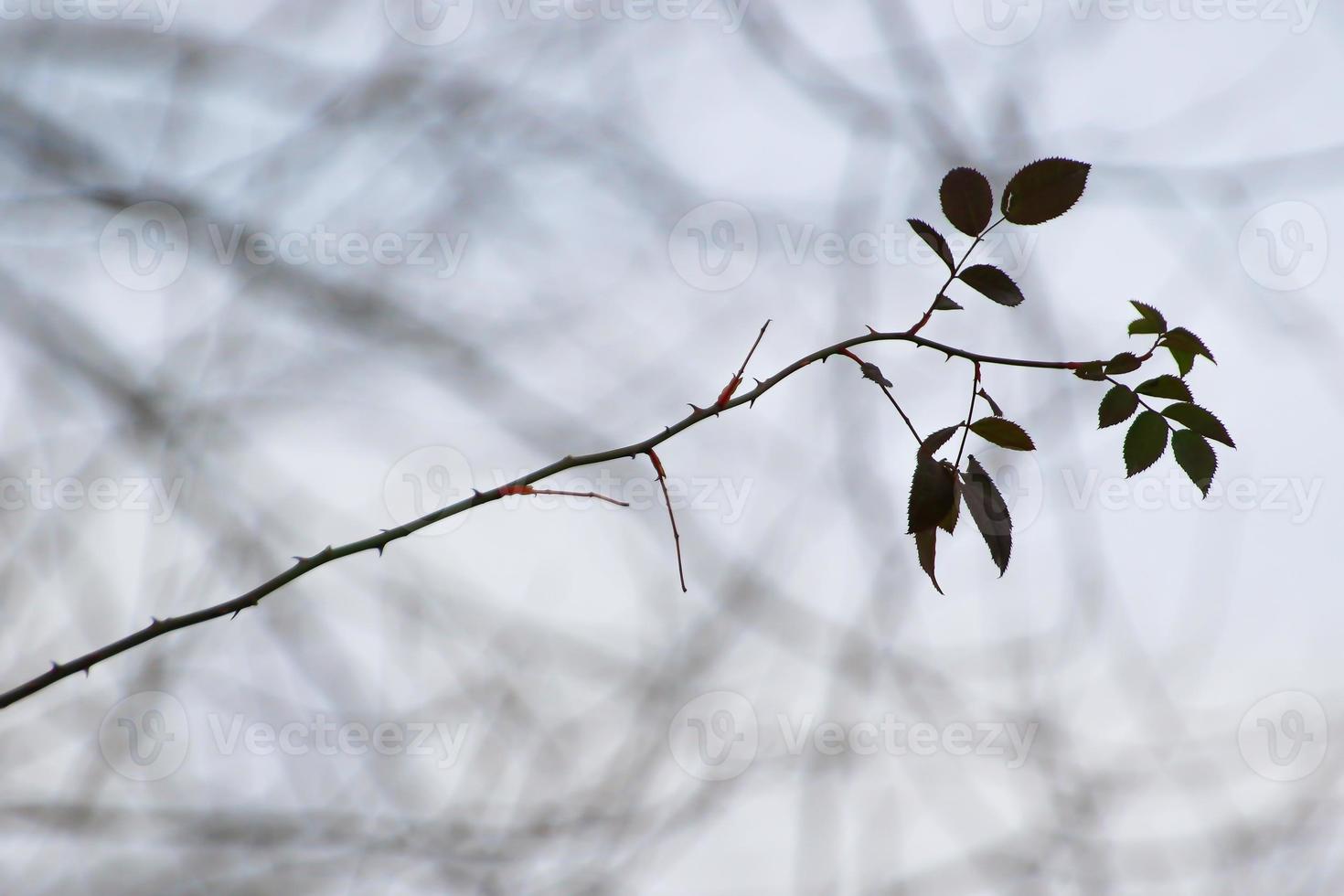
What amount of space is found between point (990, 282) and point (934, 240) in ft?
0.14

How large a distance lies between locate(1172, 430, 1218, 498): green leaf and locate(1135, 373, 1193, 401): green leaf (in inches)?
1.2

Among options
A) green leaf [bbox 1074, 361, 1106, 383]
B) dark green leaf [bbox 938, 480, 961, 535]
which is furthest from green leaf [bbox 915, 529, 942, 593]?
green leaf [bbox 1074, 361, 1106, 383]

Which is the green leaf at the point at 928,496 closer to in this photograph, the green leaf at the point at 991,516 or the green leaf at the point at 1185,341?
the green leaf at the point at 991,516

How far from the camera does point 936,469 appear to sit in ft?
1.73

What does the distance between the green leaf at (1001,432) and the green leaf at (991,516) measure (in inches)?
1.4

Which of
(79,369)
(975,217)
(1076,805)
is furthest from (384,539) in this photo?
(1076,805)

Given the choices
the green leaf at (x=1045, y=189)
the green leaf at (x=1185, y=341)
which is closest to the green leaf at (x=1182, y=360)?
the green leaf at (x=1185, y=341)

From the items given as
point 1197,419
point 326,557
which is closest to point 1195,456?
point 1197,419

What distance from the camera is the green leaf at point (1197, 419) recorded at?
22.9 inches

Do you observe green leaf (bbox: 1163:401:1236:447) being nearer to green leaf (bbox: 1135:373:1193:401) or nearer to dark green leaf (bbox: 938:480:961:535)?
green leaf (bbox: 1135:373:1193:401)

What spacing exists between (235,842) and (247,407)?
0.67 metres

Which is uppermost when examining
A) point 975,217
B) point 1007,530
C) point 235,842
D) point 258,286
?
point 258,286

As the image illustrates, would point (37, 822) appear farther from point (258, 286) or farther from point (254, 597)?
point (254, 597)

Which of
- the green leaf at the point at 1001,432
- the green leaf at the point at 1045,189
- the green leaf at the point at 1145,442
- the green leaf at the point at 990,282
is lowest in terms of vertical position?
the green leaf at the point at 1145,442
